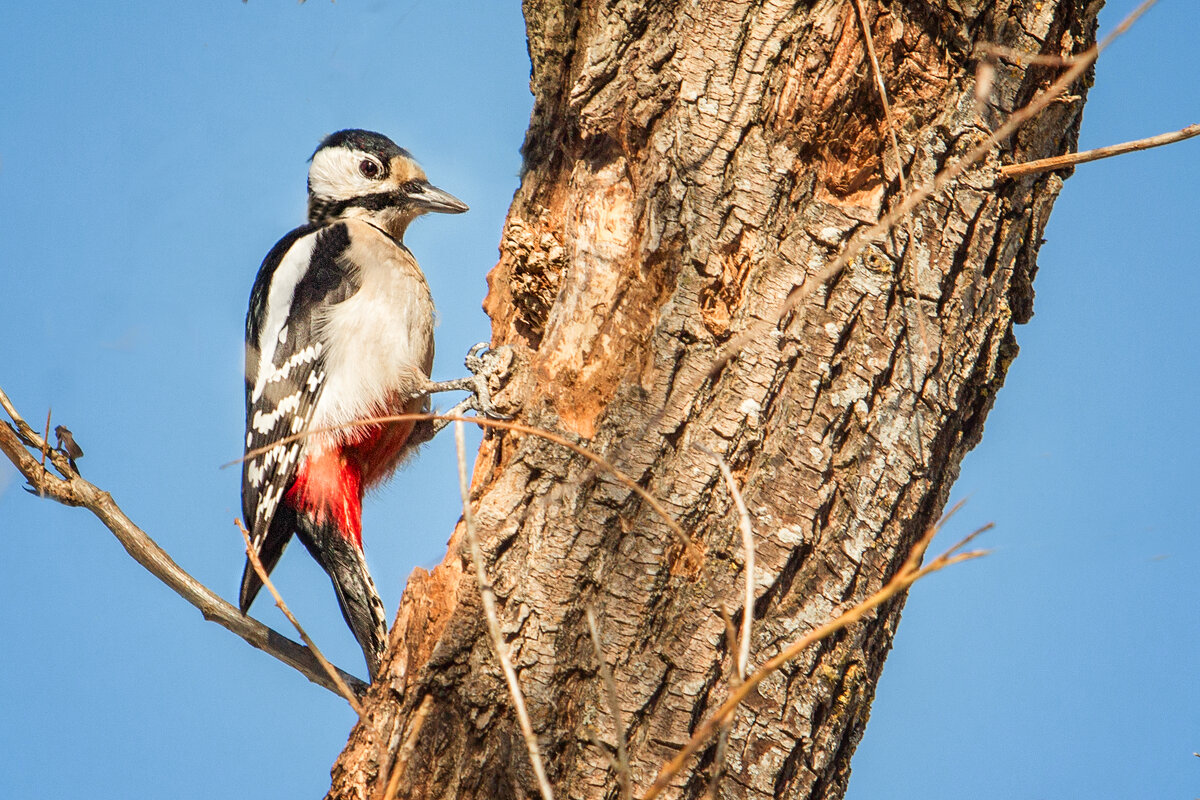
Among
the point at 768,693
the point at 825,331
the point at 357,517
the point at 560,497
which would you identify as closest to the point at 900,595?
the point at 768,693

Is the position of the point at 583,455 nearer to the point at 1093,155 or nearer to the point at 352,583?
the point at 1093,155

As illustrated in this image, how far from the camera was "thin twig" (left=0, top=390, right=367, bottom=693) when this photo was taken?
7.26ft

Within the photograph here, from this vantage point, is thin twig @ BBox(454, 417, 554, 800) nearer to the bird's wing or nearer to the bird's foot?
the bird's foot

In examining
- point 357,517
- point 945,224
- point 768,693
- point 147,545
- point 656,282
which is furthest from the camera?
point 357,517

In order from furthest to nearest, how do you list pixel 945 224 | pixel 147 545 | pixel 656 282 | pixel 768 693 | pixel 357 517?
pixel 357 517 < pixel 147 545 < pixel 656 282 < pixel 945 224 < pixel 768 693

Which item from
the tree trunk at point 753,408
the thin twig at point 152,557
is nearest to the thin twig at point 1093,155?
the tree trunk at point 753,408

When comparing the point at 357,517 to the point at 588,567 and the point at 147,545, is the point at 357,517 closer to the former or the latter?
the point at 147,545

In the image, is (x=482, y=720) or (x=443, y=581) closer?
(x=482, y=720)

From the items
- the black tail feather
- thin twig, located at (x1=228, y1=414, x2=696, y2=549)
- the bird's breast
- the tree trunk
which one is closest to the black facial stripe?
the bird's breast

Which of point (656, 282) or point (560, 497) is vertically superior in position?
point (656, 282)

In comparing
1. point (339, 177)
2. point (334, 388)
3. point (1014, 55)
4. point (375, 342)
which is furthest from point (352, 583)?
point (1014, 55)

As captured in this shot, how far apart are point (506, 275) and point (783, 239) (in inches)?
30.3

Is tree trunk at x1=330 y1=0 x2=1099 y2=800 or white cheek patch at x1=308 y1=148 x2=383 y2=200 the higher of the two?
white cheek patch at x1=308 y1=148 x2=383 y2=200

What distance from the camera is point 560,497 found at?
69.9 inches
